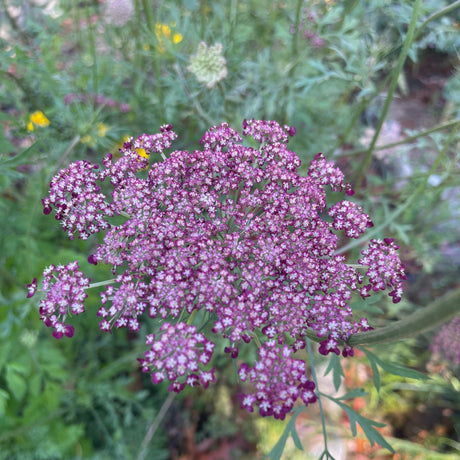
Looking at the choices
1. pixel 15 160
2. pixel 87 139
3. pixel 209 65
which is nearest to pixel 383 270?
pixel 209 65

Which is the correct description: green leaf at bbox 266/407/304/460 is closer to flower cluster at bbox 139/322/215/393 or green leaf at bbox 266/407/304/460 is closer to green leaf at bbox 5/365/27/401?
flower cluster at bbox 139/322/215/393

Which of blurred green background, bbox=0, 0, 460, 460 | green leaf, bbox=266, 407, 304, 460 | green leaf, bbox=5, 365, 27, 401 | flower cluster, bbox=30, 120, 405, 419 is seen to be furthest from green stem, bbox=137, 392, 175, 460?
flower cluster, bbox=30, 120, 405, 419

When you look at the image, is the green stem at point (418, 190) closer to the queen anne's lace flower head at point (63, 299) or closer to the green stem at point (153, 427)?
the queen anne's lace flower head at point (63, 299)

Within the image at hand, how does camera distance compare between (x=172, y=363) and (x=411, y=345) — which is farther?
(x=411, y=345)

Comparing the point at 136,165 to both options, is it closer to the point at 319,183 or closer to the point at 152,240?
the point at 152,240

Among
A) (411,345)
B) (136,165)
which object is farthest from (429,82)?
(136,165)

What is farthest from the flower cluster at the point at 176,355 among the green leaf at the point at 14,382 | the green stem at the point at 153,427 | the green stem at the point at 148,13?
the green stem at the point at 153,427
